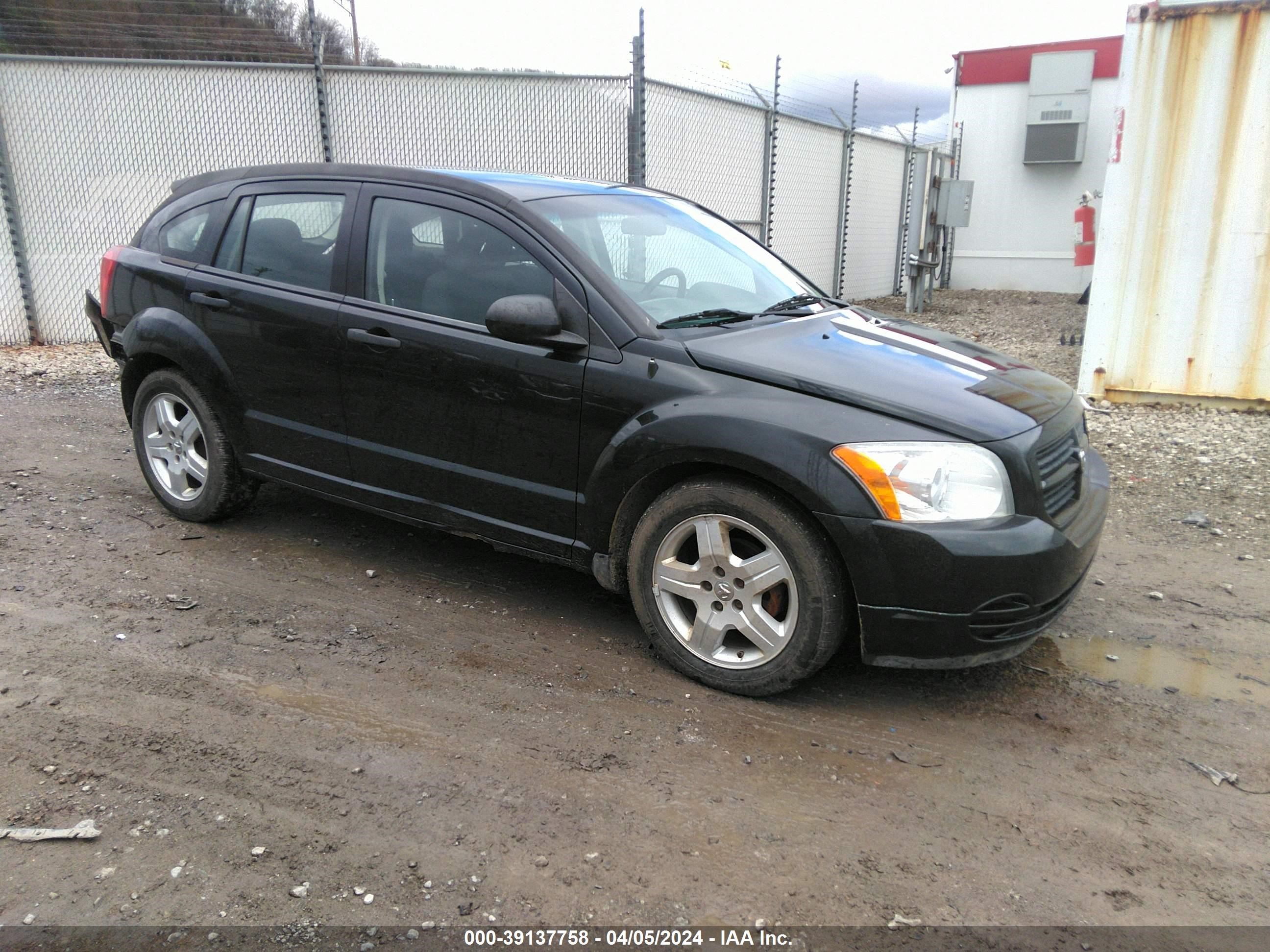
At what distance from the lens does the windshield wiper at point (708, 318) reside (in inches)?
136

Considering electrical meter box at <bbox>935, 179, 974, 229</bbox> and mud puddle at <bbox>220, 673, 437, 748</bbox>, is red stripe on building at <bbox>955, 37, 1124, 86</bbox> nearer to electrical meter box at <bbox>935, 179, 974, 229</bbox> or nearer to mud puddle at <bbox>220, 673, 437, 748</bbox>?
electrical meter box at <bbox>935, 179, 974, 229</bbox>

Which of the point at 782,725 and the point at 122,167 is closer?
the point at 782,725

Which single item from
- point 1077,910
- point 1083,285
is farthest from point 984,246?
point 1077,910

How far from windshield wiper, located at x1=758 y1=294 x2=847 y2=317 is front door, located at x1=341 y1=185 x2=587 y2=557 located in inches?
35.3

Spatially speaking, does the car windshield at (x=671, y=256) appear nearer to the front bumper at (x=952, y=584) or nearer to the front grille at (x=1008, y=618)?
the front bumper at (x=952, y=584)

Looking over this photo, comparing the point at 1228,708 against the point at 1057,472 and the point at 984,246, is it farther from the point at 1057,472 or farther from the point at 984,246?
the point at 984,246

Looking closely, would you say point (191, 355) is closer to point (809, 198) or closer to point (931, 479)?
point (931, 479)

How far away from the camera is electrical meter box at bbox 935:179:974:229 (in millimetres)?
14258

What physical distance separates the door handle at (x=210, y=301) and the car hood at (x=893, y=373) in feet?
7.47

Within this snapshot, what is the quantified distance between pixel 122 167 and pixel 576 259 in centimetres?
799

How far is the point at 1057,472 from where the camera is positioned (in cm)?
317

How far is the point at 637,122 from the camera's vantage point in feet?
30.4

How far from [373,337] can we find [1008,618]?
2.60 metres

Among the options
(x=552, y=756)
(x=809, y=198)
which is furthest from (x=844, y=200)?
(x=552, y=756)
